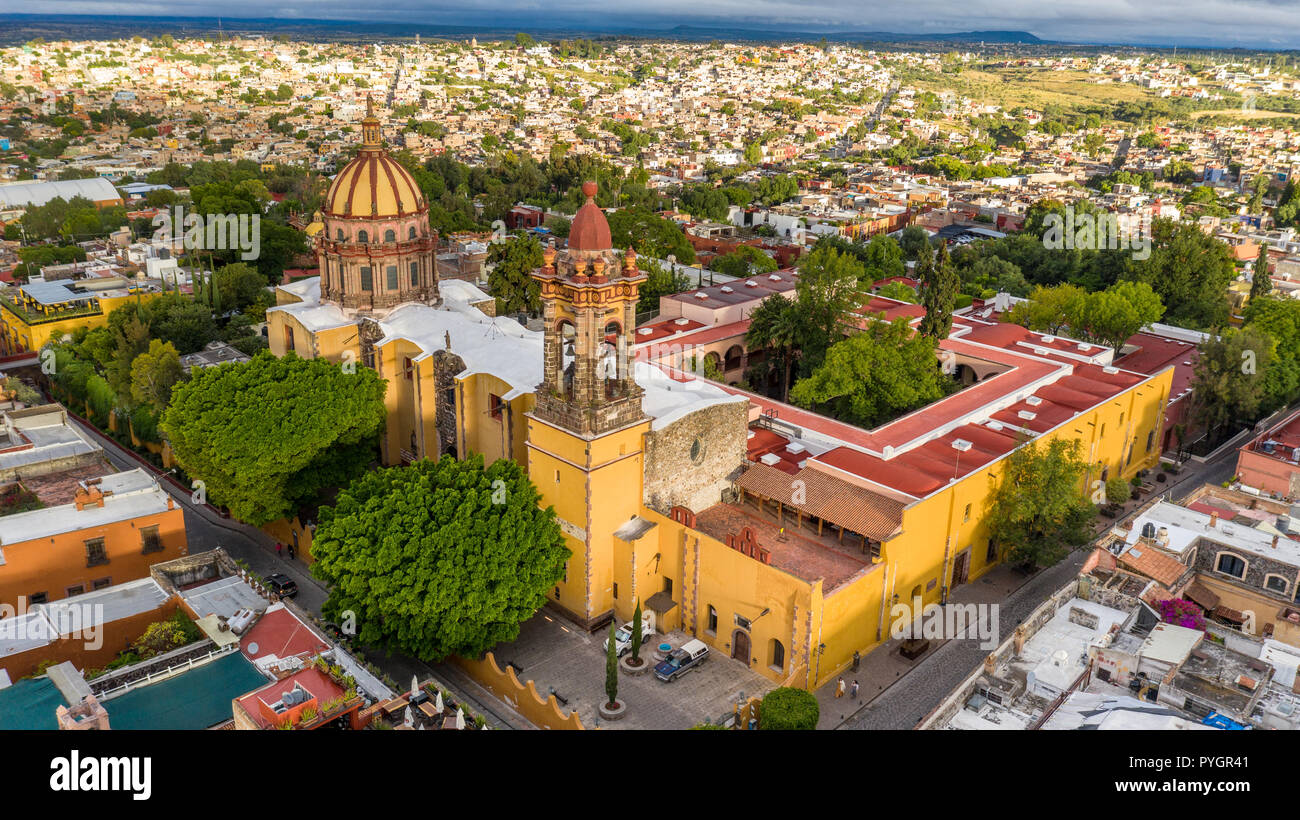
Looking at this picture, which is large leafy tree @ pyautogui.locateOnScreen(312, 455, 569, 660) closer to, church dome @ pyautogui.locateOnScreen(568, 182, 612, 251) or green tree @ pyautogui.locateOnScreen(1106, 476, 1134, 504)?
church dome @ pyautogui.locateOnScreen(568, 182, 612, 251)

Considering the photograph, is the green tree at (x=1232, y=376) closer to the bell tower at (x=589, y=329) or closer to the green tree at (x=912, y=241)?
the bell tower at (x=589, y=329)

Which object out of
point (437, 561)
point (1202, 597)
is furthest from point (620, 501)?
point (1202, 597)

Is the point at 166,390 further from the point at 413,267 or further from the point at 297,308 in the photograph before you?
the point at 413,267

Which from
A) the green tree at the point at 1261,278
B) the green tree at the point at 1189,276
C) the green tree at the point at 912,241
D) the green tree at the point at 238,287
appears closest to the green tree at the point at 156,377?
the green tree at the point at 238,287

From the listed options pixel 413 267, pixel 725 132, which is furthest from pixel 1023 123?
pixel 413 267

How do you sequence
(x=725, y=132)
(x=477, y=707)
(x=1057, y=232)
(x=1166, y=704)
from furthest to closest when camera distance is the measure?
(x=725, y=132), (x=1057, y=232), (x=477, y=707), (x=1166, y=704)

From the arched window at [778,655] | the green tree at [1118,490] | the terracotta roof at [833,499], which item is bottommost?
the arched window at [778,655]

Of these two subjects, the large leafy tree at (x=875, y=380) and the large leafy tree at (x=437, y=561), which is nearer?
the large leafy tree at (x=437, y=561)
